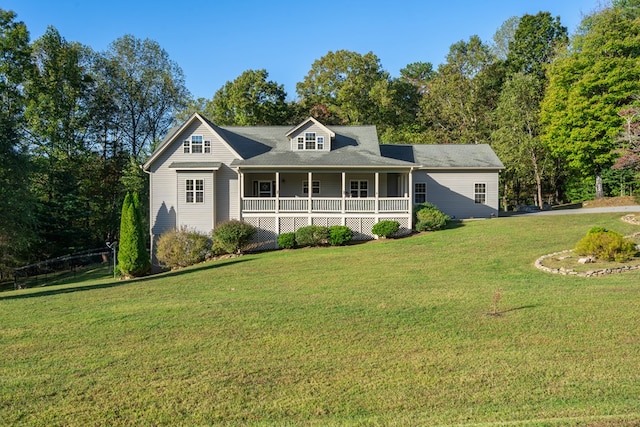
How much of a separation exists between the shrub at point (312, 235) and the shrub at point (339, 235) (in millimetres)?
308

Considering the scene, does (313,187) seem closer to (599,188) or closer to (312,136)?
(312,136)

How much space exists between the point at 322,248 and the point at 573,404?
16.1 meters

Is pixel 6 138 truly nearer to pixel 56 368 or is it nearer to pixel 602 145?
pixel 56 368

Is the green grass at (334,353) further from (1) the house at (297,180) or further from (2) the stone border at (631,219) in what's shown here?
(2) the stone border at (631,219)

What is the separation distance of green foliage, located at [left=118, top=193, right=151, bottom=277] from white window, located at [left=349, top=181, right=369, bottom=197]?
1161cm

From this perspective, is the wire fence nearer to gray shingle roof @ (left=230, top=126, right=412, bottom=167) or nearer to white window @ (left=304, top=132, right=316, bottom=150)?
gray shingle roof @ (left=230, top=126, right=412, bottom=167)

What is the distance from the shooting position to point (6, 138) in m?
22.3

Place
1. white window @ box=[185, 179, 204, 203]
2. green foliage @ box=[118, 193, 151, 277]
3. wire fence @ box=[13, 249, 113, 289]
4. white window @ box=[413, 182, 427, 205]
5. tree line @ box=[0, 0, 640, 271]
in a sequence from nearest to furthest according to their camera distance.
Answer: green foliage @ box=[118, 193, 151, 277]
white window @ box=[185, 179, 204, 203]
wire fence @ box=[13, 249, 113, 289]
white window @ box=[413, 182, 427, 205]
tree line @ box=[0, 0, 640, 271]

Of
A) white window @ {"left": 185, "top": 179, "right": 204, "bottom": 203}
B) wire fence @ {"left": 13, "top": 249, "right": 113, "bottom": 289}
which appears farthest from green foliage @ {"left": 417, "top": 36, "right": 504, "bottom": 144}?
wire fence @ {"left": 13, "top": 249, "right": 113, "bottom": 289}

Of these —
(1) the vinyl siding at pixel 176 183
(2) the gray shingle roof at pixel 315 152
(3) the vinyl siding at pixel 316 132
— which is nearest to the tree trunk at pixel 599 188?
(2) the gray shingle roof at pixel 315 152

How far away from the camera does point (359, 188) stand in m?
25.1

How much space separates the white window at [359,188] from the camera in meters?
25.1

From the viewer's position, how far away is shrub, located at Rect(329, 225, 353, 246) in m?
21.1

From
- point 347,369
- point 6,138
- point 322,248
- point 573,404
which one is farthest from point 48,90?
point 573,404
